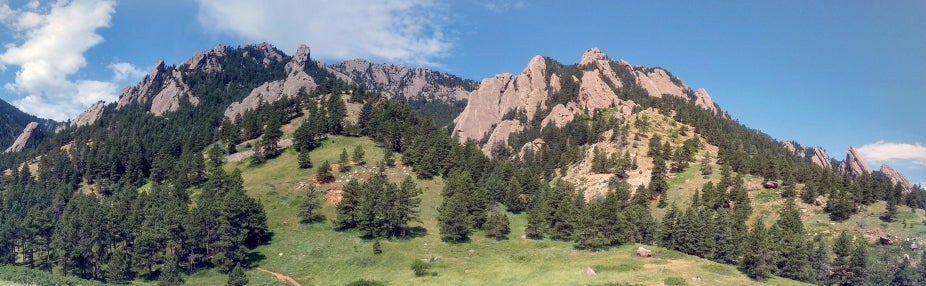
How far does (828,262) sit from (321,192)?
99338 mm

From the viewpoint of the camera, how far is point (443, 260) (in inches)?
3177

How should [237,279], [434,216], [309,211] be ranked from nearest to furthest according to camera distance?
[237,279] → [309,211] → [434,216]

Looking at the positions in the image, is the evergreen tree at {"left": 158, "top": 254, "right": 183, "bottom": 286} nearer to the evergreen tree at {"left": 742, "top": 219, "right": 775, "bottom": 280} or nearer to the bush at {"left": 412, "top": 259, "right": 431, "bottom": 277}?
the bush at {"left": 412, "top": 259, "right": 431, "bottom": 277}

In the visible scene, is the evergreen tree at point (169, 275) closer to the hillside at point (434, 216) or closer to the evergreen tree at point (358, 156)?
the hillside at point (434, 216)

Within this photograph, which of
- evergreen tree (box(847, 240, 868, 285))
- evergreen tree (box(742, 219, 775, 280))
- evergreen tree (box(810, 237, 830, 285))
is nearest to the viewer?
evergreen tree (box(742, 219, 775, 280))

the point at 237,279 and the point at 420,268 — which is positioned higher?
the point at 420,268

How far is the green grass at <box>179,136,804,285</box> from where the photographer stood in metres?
62.9

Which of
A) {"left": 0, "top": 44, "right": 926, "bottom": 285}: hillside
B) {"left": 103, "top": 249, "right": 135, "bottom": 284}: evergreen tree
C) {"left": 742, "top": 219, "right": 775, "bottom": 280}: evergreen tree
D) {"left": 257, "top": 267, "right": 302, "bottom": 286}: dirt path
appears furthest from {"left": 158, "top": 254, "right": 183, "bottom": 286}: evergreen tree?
{"left": 742, "top": 219, "right": 775, "bottom": 280}: evergreen tree

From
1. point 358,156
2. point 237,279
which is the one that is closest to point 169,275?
point 237,279

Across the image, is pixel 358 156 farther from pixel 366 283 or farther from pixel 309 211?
pixel 366 283

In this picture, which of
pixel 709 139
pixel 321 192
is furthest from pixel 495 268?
pixel 709 139

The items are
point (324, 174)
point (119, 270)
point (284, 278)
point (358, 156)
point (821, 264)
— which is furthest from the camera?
point (358, 156)

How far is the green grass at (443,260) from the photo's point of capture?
62903mm

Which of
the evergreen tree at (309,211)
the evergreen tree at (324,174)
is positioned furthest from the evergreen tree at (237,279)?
the evergreen tree at (324,174)
